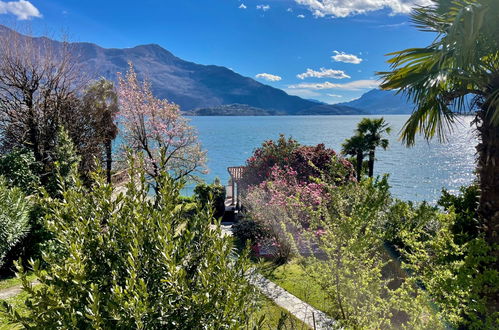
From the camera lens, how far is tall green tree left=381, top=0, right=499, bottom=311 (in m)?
4.80

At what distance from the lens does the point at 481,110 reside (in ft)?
A: 17.9

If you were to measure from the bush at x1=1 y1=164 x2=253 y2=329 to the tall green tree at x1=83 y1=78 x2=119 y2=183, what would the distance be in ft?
58.5

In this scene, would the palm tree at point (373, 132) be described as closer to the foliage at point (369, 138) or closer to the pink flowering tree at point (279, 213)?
the foliage at point (369, 138)

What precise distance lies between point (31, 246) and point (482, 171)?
43.7 feet

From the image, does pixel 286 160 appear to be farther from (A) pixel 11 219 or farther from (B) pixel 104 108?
(A) pixel 11 219

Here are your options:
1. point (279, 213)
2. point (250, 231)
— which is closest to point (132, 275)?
point (279, 213)

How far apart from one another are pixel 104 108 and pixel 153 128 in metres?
3.97

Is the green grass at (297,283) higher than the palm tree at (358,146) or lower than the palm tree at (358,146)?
lower

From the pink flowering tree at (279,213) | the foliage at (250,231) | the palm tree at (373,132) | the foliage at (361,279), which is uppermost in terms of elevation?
the palm tree at (373,132)

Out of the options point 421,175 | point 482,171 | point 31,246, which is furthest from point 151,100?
point 421,175

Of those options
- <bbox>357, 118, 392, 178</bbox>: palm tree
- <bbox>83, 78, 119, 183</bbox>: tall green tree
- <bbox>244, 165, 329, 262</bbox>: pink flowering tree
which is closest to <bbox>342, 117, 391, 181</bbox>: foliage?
<bbox>357, 118, 392, 178</bbox>: palm tree

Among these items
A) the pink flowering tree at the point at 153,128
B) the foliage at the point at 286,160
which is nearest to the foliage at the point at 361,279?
the foliage at the point at 286,160

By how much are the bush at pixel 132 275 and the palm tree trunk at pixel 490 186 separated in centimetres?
479

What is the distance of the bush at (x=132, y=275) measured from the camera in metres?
2.16
